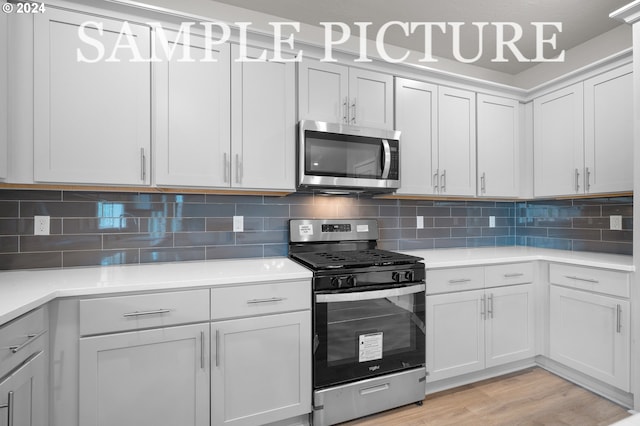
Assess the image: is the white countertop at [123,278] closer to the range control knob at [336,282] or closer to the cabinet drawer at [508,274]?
the range control knob at [336,282]

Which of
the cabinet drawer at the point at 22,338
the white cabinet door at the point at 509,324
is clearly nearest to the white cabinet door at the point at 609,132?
the white cabinet door at the point at 509,324

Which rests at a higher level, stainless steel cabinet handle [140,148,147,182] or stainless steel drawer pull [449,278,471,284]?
stainless steel cabinet handle [140,148,147,182]

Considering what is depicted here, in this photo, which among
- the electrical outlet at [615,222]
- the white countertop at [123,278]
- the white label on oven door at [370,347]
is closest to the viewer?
the white countertop at [123,278]

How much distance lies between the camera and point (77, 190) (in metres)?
1.86

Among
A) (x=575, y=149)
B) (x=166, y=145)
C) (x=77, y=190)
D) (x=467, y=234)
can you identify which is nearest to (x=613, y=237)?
(x=575, y=149)

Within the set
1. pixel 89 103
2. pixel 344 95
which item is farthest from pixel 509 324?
pixel 89 103

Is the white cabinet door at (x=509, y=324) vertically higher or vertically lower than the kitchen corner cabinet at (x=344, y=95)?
lower

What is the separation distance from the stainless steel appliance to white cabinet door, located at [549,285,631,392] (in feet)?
3.77

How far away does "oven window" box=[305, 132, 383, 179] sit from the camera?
2.08 metres

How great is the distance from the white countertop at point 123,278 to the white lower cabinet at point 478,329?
104 centimetres

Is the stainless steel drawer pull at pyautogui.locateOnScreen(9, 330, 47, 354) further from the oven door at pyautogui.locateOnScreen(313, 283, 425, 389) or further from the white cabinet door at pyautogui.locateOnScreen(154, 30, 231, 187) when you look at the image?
the oven door at pyautogui.locateOnScreen(313, 283, 425, 389)

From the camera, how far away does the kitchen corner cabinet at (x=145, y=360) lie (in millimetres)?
1439

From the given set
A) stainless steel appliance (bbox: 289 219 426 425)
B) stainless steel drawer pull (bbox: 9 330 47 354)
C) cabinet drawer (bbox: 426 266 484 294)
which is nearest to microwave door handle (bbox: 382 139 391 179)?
stainless steel appliance (bbox: 289 219 426 425)

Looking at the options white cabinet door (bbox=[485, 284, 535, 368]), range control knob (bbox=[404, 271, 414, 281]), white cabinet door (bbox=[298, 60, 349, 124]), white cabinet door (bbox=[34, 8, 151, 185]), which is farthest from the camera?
white cabinet door (bbox=[485, 284, 535, 368])
